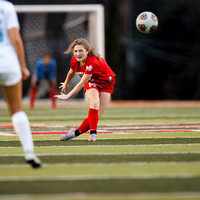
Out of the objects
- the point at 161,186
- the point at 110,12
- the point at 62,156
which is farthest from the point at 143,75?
the point at 161,186

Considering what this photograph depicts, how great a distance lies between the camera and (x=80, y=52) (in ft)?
24.1

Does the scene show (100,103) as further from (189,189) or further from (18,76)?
(189,189)

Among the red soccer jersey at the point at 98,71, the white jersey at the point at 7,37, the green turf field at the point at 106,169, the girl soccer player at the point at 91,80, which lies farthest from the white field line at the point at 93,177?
the red soccer jersey at the point at 98,71

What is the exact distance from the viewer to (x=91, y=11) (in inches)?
866

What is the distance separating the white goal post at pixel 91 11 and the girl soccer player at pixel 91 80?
44.5 ft

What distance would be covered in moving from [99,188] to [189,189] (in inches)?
25.7

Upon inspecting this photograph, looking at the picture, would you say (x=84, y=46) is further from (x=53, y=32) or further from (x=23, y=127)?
(x=53, y=32)

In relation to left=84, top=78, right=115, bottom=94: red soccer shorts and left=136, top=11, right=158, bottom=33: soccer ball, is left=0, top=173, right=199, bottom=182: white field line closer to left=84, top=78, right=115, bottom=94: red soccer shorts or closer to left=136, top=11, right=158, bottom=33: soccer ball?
left=84, top=78, right=115, bottom=94: red soccer shorts

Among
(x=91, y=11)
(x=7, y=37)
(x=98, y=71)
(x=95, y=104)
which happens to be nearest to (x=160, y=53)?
(x=91, y=11)

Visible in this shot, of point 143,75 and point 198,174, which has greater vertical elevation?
point 198,174

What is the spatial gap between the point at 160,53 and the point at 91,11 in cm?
382

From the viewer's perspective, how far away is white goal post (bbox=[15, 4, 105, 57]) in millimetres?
21344

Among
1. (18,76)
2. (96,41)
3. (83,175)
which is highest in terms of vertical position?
(18,76)

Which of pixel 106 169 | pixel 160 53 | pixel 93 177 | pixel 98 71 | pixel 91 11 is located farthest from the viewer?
pixel 160 53
